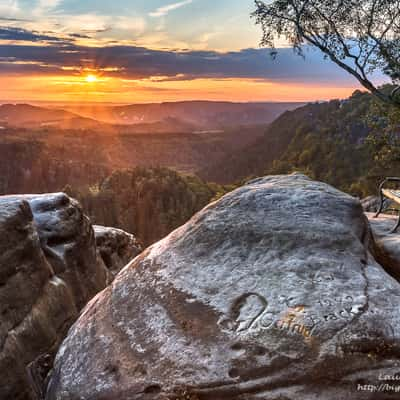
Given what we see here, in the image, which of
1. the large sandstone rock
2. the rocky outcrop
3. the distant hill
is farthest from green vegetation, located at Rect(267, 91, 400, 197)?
the large sandstone rock

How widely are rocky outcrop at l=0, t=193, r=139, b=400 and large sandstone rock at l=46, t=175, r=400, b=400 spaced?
1.08 m

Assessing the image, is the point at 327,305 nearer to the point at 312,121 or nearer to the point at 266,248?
the point at 266,248

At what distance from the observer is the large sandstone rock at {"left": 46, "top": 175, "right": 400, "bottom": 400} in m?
5.65

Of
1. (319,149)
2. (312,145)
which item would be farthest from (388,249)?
(312,145)

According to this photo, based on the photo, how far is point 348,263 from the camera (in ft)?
23.4

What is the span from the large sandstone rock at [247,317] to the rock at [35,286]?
1.07 m

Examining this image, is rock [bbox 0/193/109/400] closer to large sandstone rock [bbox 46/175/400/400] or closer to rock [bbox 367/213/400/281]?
large sandstone rock [bbox 46/175/400/400]

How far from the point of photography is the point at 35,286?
346 inches

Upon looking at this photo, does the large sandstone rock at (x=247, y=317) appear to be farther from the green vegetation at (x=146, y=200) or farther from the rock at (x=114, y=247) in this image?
the green vegetation at (x=146, y=200)

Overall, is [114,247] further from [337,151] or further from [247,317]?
[337,151]

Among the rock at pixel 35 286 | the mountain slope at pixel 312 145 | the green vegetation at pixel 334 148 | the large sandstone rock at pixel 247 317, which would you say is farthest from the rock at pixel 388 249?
the mountain slope at pixel 312 145

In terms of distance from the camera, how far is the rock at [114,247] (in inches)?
581

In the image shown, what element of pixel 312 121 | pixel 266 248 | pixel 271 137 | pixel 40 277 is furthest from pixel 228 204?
pixel 271 137

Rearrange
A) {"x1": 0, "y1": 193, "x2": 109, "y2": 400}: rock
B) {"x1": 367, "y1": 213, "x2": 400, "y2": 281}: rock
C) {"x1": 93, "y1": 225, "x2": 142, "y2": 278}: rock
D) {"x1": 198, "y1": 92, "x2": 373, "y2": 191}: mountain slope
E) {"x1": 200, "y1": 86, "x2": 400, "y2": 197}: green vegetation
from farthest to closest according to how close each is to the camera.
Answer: {"x1": 198, "y1": 92, "x2": 373, "y2": 191}: mountain slope < {"x1": 200, "y1": 86, "x2": 400, "y2": 197}: green vegetation < {"x1": 93, "y1": 225, "x2": 142, "y2": 278}: rock < {"x1": 367, "y1": 213, "x2": 400, "y2": 281}: rock < {"x1": 0, "y1": 193, "x2": 109, "y2": 400}: rock
